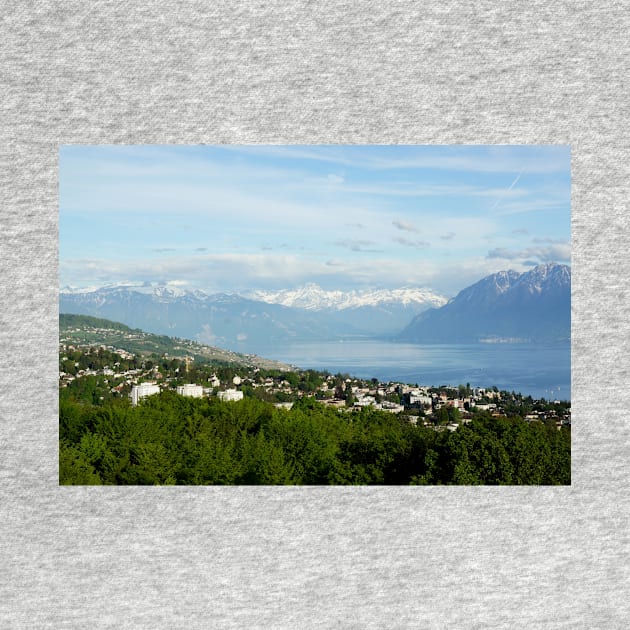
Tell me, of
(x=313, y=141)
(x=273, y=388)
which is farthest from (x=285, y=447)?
(x=313, y=141)

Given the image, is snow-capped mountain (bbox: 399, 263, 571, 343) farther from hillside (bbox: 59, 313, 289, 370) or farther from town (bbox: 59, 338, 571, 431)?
hillside (bbox: 59, 313, 289, 370)

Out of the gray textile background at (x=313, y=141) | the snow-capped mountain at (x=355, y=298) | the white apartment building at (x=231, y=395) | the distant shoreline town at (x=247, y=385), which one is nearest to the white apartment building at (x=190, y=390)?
the distant shoreline town at (x=247, y=385)

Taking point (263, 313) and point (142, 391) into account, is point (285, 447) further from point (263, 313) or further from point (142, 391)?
point (142, 391)

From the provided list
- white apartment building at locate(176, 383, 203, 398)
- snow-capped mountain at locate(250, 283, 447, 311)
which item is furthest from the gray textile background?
snow-capped mountain at locate(250, 283, 447, 311)

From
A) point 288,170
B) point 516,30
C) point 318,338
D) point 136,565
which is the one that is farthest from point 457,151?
point 136,565

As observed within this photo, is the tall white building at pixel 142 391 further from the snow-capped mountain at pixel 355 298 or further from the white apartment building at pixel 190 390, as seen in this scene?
the snow-capped mountain at pixel 355 298

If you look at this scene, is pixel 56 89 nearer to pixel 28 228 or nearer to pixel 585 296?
pixel 28 228
